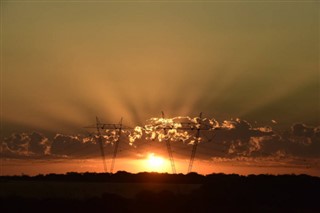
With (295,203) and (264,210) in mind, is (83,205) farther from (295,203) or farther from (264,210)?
(295,203)

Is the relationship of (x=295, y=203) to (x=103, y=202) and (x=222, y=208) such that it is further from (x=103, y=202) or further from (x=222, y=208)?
(x=103, y=202)

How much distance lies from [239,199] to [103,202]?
40745mm

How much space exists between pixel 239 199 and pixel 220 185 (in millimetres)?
Result: 38813

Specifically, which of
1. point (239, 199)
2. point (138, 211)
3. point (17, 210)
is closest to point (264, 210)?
point (239, 199)

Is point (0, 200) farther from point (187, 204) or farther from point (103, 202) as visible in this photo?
point (187, 204)

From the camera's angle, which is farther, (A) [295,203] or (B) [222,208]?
(A) [295,203]

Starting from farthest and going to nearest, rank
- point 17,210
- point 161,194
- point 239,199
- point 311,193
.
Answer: point 311,193 < point 239,199 < point 161,194 < point 17,210

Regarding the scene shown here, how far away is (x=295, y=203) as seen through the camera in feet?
510

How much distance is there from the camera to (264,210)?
399 ft

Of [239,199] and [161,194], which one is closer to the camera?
[161,194]

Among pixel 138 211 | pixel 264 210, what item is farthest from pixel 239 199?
pixel 138 211

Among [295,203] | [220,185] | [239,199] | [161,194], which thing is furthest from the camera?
[220,185]

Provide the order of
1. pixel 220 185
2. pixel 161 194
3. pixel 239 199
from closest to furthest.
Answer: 1. pixel 161 194
2. pixel 239 199
3. pixel 220 185

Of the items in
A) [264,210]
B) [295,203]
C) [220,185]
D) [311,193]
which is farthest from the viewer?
[311,193]
